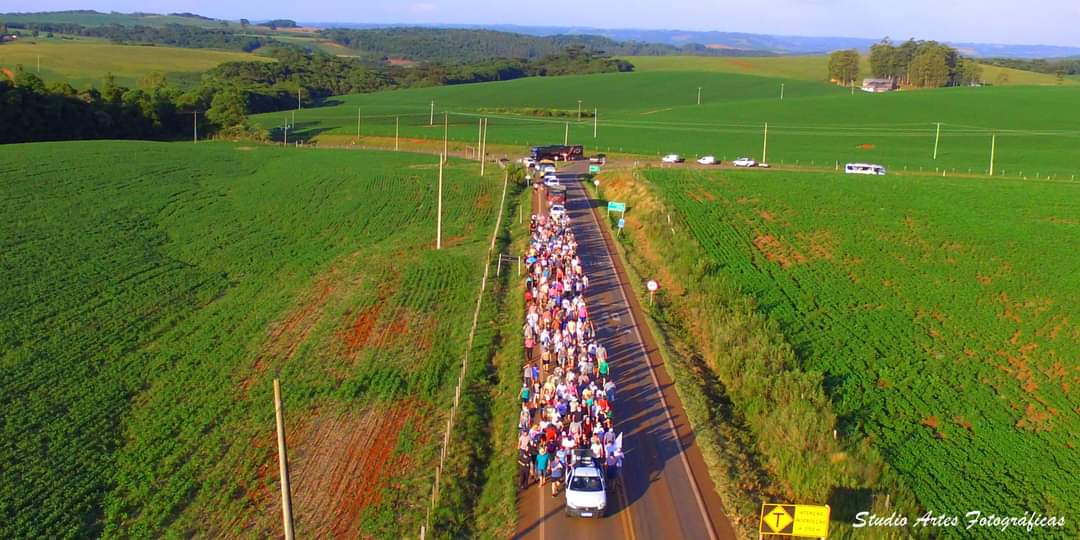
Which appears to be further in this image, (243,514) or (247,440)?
(247,440)

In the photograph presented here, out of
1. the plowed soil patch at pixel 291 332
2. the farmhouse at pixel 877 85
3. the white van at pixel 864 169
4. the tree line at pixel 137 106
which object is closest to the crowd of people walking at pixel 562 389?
the plowed soil patch at pixel 291 332

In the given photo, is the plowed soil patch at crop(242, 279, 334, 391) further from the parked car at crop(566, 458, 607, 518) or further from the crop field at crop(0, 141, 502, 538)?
the parked car at crop(566, 458, 607, 518)

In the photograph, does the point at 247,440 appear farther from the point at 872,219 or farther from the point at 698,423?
the point at 872,219

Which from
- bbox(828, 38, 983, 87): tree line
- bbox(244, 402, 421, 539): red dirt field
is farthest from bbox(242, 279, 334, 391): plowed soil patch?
bbox(828, 38, 983, 87): tree line

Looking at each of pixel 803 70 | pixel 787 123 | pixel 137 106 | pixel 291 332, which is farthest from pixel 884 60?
pixel 291 332

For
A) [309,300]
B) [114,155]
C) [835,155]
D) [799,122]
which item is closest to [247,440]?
[309,300]

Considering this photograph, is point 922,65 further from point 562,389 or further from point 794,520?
point 794,520
